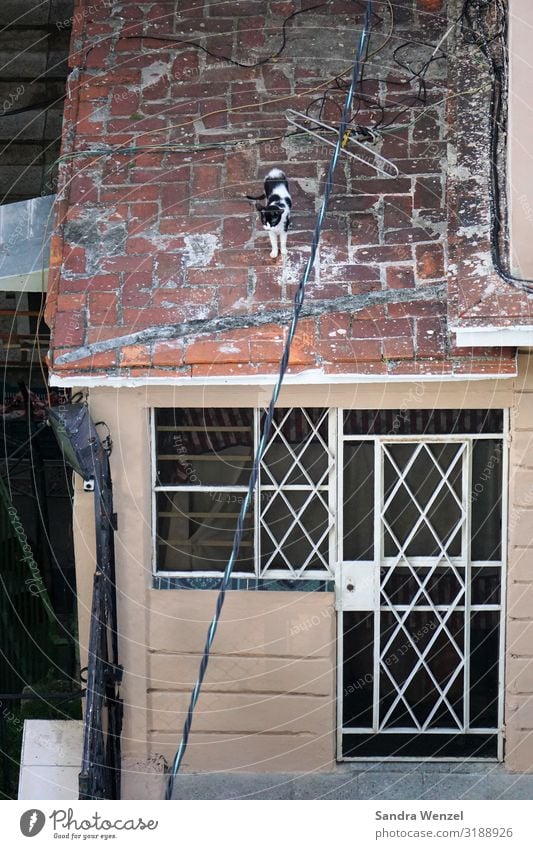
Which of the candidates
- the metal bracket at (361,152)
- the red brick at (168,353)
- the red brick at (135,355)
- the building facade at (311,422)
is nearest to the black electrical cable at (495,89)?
the building facade at (311,422)

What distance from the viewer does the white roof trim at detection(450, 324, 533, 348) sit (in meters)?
6.49

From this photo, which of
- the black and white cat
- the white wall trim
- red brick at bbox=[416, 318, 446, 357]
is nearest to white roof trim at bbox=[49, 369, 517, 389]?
red brick at bbox=[416, 318, 446, 357]

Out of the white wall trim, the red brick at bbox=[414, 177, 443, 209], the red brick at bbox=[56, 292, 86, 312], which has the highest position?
the red brick at bbox=[414, 177, 443, 209]

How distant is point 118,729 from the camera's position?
7520 mm

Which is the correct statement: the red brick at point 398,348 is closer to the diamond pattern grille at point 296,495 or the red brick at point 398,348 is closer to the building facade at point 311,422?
the building facade at point 311,422

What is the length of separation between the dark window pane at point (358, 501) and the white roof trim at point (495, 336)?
3.67ft

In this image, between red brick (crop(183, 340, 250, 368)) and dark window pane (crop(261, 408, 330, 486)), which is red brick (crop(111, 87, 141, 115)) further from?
dark window pane (crop(261, 408, 330, 486))

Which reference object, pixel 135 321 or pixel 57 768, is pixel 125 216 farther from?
pixel 57 768

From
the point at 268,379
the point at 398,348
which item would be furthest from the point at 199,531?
the point at 398,348

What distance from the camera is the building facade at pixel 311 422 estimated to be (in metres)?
7.14

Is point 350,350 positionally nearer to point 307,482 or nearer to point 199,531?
point 307,482

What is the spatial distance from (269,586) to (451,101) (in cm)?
334

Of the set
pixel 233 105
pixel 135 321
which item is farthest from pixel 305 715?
pixel 233 105

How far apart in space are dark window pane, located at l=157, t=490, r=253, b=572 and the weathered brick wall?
0.96 meters
